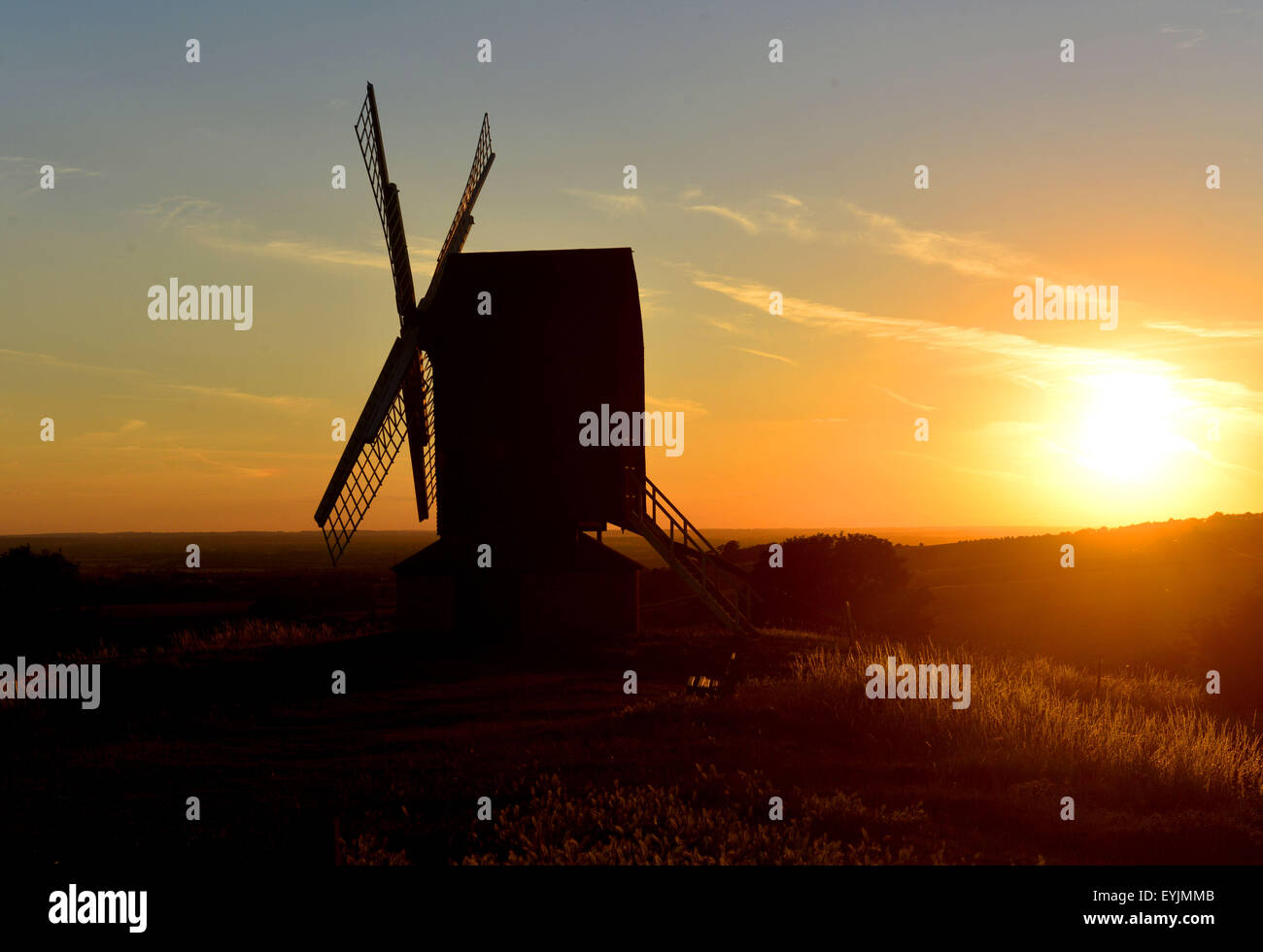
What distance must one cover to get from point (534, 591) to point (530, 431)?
14.4 ft

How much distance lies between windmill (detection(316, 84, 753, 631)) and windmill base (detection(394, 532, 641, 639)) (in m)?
0.04

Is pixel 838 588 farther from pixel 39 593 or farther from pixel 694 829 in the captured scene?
pixel 39 593

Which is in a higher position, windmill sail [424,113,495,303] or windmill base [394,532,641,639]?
windmill sail [424,113,495,303]

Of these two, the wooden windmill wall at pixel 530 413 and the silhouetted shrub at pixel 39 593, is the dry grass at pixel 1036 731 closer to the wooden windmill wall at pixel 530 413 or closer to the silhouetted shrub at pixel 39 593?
the wooden windmill wall at pixel 530 413

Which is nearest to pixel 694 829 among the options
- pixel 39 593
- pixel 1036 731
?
pixel 1036 731

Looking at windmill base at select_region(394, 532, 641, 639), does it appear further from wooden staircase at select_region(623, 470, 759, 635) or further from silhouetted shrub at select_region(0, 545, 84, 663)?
silhouetted shrub at select_region(0, 545, 84, 663)

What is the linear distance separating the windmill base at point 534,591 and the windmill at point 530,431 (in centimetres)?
4

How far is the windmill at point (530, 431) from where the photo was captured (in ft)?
84.1

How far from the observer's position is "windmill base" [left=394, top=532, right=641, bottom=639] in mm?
26500

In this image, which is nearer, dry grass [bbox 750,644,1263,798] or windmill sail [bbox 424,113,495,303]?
dry grass [bbox 750,644,1263,798]

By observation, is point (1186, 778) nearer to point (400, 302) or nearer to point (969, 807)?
point (969, 807)

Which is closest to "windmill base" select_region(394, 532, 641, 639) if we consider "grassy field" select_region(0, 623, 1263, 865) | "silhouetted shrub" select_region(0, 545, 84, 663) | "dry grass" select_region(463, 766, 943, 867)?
"grassy field" select_region(0, 623, 1263, 865)

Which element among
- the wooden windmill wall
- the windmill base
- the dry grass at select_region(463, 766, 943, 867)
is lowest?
the dry grass at select_region(463, 766, 943, 867)
